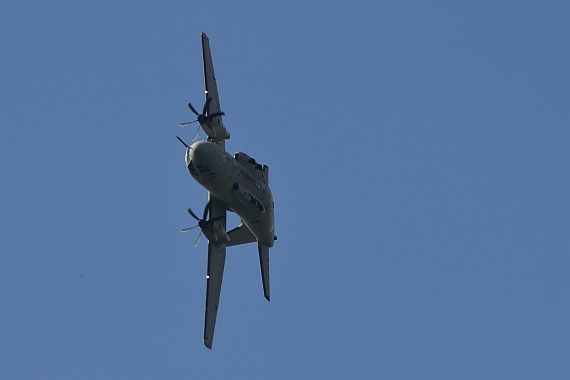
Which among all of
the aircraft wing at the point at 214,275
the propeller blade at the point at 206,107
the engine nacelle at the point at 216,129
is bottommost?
the aircraft wing at the point at 214,275

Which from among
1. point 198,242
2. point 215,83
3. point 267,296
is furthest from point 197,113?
point 267,296

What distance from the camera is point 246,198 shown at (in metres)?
84.0

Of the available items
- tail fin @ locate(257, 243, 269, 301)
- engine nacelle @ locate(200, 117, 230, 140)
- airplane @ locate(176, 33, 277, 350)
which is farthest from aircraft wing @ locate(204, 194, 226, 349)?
engine nacelle @ locate(200, 117, 230, 140)

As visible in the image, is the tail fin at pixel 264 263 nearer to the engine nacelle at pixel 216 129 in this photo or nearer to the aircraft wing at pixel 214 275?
the aircraft wing at pixel 214 275

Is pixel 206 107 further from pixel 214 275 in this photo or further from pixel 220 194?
pixel 214 275

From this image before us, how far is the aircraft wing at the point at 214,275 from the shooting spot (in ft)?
283

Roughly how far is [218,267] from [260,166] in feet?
28.0

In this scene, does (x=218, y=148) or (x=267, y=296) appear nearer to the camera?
(x=218, y=148)

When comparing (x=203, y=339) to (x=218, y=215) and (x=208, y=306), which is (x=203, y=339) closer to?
(x=208, y=306)

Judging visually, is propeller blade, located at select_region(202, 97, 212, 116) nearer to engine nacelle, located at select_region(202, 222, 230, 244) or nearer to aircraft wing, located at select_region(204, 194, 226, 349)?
aircraft wing, located at select_region(204, 194, 226, 349)

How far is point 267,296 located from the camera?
298 ft

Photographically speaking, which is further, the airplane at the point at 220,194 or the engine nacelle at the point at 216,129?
the engine nacelle at the point at 216,129

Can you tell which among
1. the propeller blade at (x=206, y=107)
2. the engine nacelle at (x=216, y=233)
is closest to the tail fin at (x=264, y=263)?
the engine nacelle at (x=216, y=233)

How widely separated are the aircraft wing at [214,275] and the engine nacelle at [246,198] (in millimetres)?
3090
